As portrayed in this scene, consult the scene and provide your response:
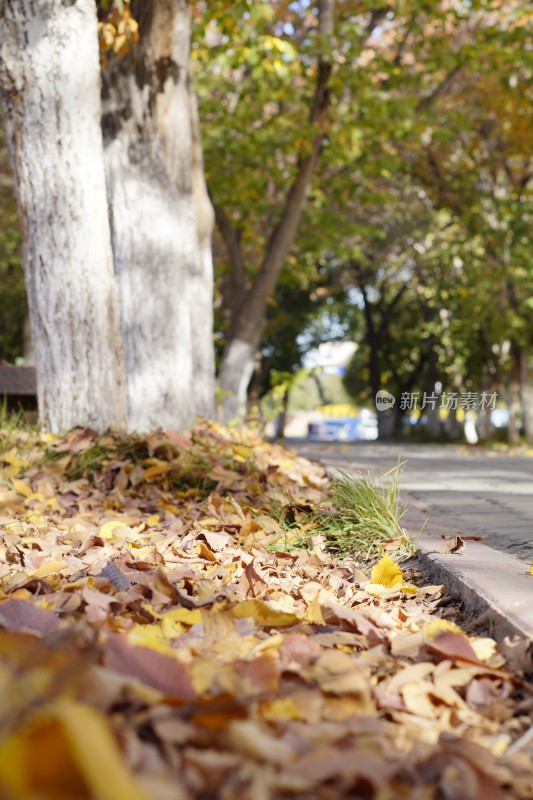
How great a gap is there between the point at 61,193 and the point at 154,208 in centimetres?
180

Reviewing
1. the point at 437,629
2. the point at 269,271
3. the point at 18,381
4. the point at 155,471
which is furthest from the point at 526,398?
the point at 437,629

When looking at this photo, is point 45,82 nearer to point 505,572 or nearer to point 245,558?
point 245,558

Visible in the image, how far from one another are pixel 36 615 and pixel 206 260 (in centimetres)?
698

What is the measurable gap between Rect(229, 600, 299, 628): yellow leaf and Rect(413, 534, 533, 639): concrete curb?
55cm

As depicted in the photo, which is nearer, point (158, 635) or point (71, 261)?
point (158, 635)

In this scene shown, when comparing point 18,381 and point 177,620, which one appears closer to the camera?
point 177,620

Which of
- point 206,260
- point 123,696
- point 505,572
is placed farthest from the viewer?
point 206,260

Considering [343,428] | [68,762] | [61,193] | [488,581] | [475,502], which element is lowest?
[343,428]

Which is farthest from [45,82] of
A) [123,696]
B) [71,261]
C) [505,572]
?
[123,696]

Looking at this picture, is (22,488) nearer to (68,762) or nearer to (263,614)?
(263,614)

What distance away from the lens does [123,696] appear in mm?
1434

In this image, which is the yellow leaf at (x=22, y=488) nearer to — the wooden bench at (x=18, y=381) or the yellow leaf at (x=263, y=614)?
the yellow leaf at (x=263, y=614)

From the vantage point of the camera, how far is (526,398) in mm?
23500

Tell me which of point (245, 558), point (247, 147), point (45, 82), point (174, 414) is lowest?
point (245, 558)
